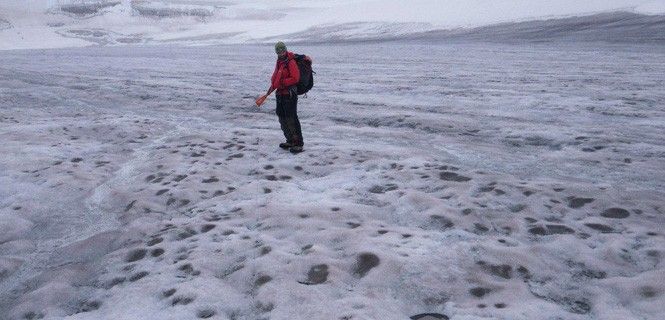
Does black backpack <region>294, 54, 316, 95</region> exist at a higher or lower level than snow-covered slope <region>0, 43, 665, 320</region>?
higher

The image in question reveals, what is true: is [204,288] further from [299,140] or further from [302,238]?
[299,140]

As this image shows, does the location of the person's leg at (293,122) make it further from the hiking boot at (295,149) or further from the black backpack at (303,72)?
the black backpack at (303,72)

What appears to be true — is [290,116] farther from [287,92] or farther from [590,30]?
[590,30]

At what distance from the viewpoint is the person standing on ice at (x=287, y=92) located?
245 inches

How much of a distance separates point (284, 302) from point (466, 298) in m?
1.16

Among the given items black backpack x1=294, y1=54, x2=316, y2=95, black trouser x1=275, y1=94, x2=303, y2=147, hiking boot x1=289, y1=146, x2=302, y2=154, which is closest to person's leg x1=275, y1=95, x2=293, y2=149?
black trouser x1=275, y1=94, x2=303, y2=147

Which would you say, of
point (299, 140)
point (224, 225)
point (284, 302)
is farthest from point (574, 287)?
point (299, 140)

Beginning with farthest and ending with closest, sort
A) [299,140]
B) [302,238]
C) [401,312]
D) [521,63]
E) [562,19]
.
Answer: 1. [562,19]
2. [521,63]
3. [299,140]
4. [302,238]
5. [401,312]

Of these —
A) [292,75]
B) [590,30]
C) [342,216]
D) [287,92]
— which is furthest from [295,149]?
[590,30]

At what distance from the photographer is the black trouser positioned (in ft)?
21.6

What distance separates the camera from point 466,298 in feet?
10.3

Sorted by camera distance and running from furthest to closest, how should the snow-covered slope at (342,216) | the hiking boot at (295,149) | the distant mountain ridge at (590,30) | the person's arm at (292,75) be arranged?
the distant mountain ridge at (590,30)
the hiking boot at (295,149)
the person's arm at (292,75)
the snow-covered slope at (342,216)

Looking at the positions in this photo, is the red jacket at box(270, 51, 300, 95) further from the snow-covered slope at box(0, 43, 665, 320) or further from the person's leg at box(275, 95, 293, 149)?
the snow-covered slope at box(0, 43, 665, 320)

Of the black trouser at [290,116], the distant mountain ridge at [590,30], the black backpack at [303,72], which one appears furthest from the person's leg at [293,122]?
the distant mountain ridge at [590,30]
